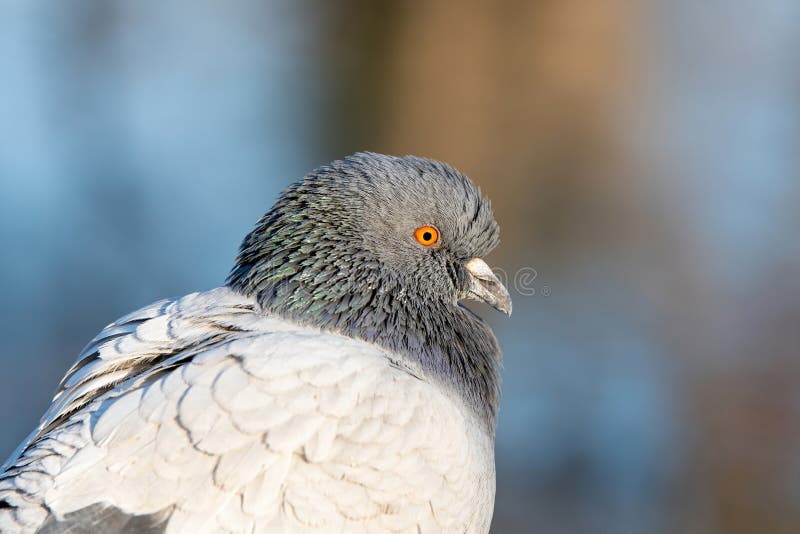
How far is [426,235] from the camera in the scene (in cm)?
401

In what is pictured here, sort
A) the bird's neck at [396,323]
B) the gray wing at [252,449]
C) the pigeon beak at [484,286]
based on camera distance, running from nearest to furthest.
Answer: the gray wing at [252,449]
the bird's neck at [396,323]
the pigeon beak at [484,286]

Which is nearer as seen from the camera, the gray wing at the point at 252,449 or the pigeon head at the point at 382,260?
the gray wing at the point at 252,449

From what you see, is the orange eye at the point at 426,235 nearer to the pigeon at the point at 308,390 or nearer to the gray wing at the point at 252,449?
the pigeon at the point at 308,390

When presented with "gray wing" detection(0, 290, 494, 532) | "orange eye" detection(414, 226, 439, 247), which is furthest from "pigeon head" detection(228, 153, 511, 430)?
"gray wing" detection(0, 290, 494, 532)

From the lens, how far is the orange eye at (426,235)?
3980mm

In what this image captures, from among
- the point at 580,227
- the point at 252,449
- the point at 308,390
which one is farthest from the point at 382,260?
the point at 580,227

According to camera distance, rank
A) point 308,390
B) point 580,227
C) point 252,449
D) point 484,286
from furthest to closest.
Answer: point 580,227, point 484,286, point 308,390, point 252,449

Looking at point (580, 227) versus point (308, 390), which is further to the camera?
point (580, 227)

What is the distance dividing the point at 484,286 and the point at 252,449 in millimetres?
1640

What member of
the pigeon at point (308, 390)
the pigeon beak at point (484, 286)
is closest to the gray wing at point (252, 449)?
the pigeon at point (308, 390)

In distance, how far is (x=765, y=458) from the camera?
7.93 meters

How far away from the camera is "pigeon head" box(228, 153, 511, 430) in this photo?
3684 mm

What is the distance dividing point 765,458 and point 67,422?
6644 millimetres

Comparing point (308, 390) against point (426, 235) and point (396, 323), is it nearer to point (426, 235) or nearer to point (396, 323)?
point (396, 323)
